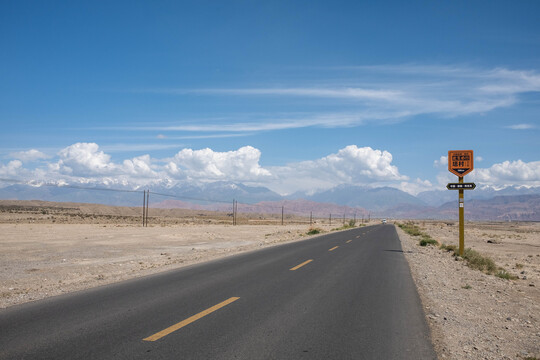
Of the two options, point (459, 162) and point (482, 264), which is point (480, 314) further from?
point (459, 162)

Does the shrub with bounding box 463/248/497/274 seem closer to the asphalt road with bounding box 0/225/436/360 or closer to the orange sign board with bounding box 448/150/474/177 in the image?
the orange sign board with bounding box 448/150/474/177

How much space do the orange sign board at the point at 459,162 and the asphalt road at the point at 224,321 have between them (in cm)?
1049

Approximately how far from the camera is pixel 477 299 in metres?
9.84

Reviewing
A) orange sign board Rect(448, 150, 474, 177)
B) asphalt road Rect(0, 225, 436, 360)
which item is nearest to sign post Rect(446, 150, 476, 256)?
orange sign board Rect(448, 150, 474, 177)

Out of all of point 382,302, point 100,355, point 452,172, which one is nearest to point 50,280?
point 100,355

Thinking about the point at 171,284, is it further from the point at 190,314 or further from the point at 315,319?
the point at 315,319

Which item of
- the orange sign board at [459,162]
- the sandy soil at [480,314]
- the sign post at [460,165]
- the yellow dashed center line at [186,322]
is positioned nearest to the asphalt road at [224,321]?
the yellow dashed center line at [186,322]

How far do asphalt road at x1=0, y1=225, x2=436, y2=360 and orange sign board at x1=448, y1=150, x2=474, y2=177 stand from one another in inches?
413

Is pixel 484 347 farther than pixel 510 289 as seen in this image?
No

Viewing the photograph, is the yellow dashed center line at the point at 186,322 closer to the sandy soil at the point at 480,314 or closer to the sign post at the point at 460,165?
the sandy soil at the point at 480,314

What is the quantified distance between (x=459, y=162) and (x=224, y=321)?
1684cm

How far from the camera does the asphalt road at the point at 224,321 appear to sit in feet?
17.5

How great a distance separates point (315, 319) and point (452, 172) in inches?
605

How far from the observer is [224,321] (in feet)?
21.9
